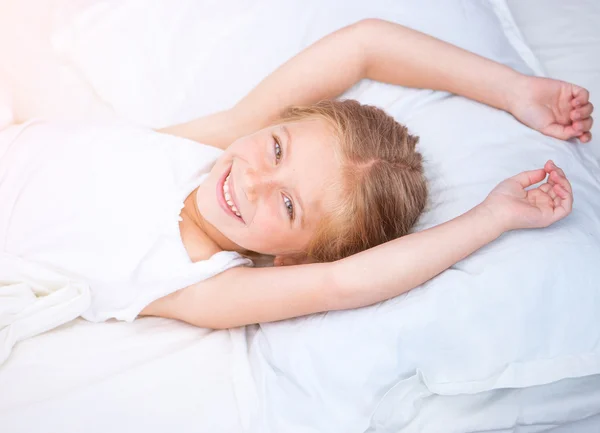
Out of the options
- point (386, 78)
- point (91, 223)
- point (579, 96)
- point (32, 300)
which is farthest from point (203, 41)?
point (579, 96)

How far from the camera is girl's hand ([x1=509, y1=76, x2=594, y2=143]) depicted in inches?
50.6

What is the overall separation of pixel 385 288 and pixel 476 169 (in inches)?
13.2

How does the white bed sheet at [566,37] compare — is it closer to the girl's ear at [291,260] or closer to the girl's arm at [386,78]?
the girl's arm at [386,78]

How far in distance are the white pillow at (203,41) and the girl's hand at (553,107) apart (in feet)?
0.60

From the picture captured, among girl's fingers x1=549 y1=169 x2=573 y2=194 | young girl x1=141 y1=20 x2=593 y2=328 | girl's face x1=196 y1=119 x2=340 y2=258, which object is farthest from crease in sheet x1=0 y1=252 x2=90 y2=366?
girl's fingers x1=549 y1=169 x2=573 y2=194

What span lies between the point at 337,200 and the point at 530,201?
326 mm

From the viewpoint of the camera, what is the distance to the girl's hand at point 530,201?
1070 millimetres

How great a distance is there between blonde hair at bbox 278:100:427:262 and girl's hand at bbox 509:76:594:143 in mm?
261

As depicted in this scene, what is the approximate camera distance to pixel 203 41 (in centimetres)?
153

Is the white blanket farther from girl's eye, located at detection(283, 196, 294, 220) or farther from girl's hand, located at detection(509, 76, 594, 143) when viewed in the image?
girl's hand, located at detection(509, 76, 594, 143)

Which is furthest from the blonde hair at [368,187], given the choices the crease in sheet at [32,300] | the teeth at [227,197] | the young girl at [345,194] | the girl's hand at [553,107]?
the crease in sheet at [32,300]

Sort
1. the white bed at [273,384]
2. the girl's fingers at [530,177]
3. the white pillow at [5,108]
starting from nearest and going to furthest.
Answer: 1. the white bed at [273,384]
2. the girl's fingers at [530,177]
3. the white pillow at [5,108]

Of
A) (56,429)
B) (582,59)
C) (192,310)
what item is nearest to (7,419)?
(56,429)

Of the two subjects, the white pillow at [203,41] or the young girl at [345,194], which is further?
the white pillow at [203,41]
